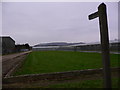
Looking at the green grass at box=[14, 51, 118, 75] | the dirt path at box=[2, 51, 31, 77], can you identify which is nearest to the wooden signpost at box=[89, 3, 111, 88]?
the green grass at box=[14, 51, 118, 75]

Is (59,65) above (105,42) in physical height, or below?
below

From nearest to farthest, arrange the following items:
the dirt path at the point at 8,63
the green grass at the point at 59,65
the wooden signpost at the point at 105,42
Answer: the wooden signpost at the point at 105,42
the green grass at the point at 59,65
the dirt path at the point at 8,63

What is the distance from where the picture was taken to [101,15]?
3.01 m

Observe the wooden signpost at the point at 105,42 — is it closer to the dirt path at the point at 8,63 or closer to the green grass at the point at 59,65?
the green grass at the point at 59,65

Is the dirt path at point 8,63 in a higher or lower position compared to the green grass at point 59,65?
lower

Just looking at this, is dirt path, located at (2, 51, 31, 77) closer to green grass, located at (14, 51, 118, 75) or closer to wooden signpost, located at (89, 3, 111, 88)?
green grass, located at (14, 51, 118, 75)

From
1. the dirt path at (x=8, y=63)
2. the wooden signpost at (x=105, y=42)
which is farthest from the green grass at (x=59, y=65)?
the wooden signpost at (x=105, y=42)

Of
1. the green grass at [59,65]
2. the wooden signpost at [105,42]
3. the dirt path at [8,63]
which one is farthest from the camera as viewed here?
the dirt path at [8,63]

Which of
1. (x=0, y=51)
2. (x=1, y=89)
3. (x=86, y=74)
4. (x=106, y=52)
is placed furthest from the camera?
(x=0, y=51)

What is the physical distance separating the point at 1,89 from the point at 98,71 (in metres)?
3.88

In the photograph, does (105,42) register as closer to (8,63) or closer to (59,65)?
(59,65)

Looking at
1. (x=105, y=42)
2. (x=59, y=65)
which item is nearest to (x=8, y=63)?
(x=59, y=65)

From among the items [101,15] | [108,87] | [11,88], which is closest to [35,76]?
[11,88]

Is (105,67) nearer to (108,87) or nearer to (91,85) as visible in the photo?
(108,87)
